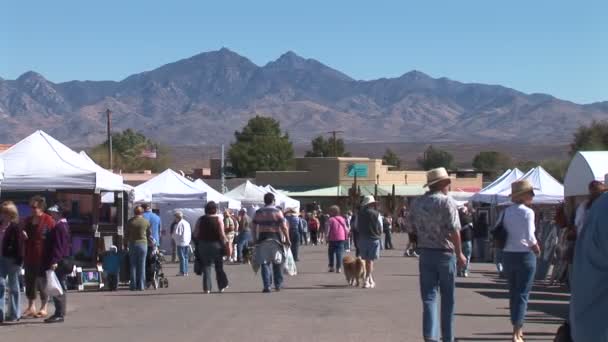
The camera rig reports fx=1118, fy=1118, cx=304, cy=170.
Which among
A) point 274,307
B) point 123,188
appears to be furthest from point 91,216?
point 274,307

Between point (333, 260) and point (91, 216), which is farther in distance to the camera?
point (333, 260)

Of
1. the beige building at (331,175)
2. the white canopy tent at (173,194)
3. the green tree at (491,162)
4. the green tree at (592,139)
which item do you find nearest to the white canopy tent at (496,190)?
the white canopy tent at (173,194)

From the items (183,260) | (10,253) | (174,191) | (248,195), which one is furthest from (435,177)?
(248,195)

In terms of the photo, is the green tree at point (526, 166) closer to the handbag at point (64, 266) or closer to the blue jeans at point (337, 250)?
the blue jeans at point (337, 250)

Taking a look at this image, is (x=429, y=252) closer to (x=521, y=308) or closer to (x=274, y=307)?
(x=521, y=308)

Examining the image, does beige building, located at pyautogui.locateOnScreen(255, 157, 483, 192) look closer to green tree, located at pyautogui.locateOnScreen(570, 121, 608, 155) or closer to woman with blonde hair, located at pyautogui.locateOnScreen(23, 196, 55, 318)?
green tree, located at pyautogui.locateOnScreen(570, 121, 608, 155)

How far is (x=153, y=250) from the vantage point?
2069 centimetres

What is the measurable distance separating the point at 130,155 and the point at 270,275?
103m

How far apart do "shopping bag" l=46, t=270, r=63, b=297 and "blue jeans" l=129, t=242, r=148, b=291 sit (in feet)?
20.2

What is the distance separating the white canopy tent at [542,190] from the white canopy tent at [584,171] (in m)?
10.4

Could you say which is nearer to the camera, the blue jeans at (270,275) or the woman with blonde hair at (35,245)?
the woman with blonde hair at (35,245)

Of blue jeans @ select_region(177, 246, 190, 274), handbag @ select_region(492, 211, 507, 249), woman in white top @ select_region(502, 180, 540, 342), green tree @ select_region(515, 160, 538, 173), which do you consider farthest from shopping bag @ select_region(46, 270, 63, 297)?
green tree @ select_region(515, 160, 538, 173)

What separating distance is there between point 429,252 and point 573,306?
5992 millimetres

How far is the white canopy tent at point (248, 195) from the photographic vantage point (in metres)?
43.3
